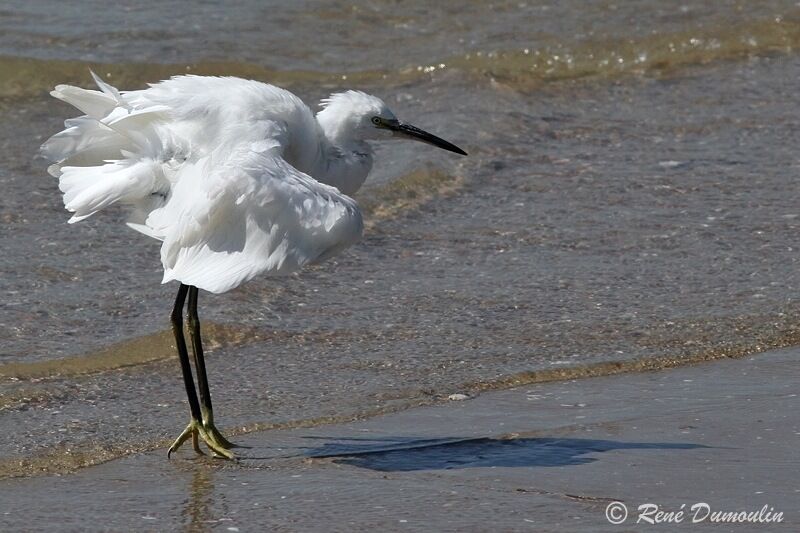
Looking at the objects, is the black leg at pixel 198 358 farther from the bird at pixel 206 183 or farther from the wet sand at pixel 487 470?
the wet sand at pixel 487 470

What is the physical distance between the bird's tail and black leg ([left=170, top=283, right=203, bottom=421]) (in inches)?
22.4

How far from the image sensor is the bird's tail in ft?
17.4

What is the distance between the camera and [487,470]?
4984 mm

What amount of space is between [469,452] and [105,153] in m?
1.82

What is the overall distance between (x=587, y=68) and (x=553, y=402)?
695 cm

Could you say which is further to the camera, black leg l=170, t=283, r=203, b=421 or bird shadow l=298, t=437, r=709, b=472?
black leg l=170, t=283, r=203, b=421

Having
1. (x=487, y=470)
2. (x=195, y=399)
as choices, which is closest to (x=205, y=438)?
(x=195, y=399)

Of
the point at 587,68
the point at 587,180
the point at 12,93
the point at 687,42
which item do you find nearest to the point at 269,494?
the point at 587,180

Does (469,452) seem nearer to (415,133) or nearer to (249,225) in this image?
(249,225)

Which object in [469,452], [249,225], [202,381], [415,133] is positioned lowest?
[469,452]

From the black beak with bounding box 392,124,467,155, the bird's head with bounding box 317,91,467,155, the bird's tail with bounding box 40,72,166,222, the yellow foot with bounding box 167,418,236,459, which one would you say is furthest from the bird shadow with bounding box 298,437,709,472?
the black beak with bounding box 392,124,467,155

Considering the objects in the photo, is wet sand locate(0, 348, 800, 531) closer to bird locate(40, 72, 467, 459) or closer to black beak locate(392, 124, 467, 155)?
bird locate(40, 72, 467, 459)

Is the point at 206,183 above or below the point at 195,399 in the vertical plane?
above

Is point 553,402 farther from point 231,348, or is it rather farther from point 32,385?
point 32,385
